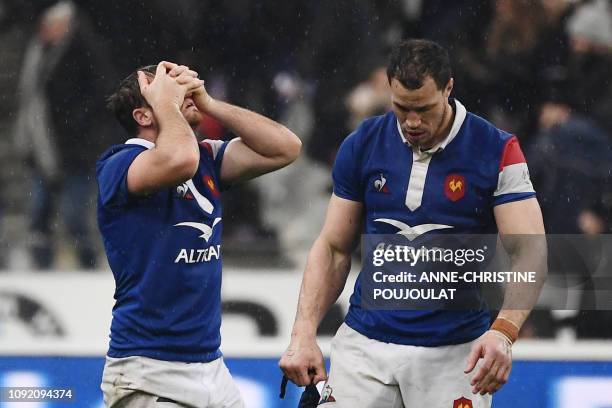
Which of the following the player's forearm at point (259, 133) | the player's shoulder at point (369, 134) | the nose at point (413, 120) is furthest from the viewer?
the player's forearm at point (259, 133)

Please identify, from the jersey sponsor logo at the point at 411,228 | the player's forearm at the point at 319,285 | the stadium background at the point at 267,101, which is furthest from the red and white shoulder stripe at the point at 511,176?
the stadium background at the point at 267,101

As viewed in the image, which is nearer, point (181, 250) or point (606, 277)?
point (181, 250)

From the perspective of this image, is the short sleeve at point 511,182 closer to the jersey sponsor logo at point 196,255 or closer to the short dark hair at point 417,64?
the short dark hair at point 417,64

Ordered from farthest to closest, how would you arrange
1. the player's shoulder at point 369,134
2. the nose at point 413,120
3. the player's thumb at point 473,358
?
the player's shoulder at point 369,134
the nose at point 413,120
the player's thumb at point 473,358

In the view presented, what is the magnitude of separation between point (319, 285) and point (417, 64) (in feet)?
2.80

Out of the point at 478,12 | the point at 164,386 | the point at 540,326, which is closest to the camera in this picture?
the point at 164,386

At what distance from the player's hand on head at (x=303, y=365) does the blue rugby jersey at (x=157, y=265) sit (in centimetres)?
36

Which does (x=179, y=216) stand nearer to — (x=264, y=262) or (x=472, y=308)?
(x=472, y=308)

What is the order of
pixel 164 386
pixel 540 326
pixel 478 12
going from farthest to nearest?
1. pixel 478 12
2. pixel 540 326
3. pixel 164 386

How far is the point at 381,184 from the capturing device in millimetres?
4320

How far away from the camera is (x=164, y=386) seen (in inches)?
166

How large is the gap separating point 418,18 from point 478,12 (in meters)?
0.36

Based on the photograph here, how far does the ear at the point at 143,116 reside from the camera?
4383 mm

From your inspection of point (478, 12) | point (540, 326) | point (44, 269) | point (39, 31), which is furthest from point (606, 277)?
point (39, 31)
